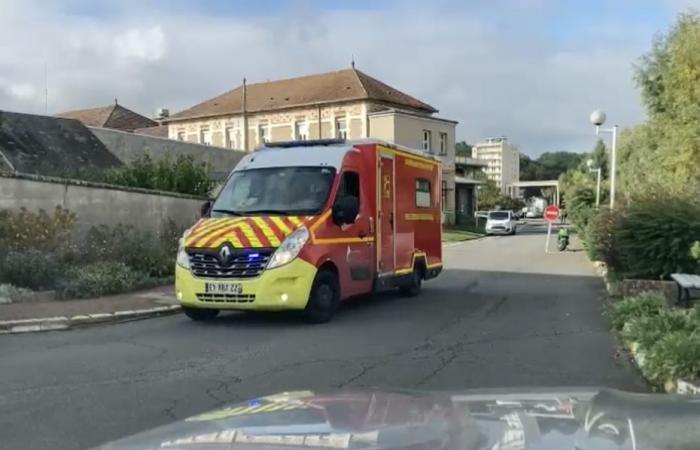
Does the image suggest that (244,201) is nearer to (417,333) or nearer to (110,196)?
(417,333)

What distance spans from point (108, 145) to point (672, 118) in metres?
22.2

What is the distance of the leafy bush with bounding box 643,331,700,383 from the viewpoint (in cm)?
679

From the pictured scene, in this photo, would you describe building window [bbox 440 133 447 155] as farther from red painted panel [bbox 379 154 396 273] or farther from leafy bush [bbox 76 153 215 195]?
red painted panel [bbox 379 154 396 273]

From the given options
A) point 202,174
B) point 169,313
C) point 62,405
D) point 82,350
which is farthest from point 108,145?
point 62,405

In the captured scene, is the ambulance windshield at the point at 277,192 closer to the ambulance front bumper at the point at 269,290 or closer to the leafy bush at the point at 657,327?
the ambulance front bumper at the point at 269,290

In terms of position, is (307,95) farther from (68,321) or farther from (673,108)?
(68,321)

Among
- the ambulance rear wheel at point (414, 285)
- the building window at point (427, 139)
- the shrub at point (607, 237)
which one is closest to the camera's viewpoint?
the ambulance rear wheel at point (414, 285)

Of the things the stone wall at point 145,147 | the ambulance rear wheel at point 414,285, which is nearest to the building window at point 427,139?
the stone wall at point 145,147

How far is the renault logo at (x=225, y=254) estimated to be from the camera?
1090 cm

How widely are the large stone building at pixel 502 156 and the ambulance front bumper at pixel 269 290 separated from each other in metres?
122

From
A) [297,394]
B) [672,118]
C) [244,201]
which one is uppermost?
[672,118]

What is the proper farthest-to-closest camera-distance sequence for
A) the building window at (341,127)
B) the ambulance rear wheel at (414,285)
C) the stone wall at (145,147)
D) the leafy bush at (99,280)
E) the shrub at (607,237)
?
1. the building window at (341,127)
2. the stone wall at (145,147)
3. the shrub at (607,237)
4. the ambulance rear wheel at (414,285)
5. the leafy bush at (99,280)

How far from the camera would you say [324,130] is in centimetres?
5712

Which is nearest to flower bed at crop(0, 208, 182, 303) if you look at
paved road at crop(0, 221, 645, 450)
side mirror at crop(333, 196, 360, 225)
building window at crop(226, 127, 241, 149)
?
paved road at crop(0, 221, 645, 450)
